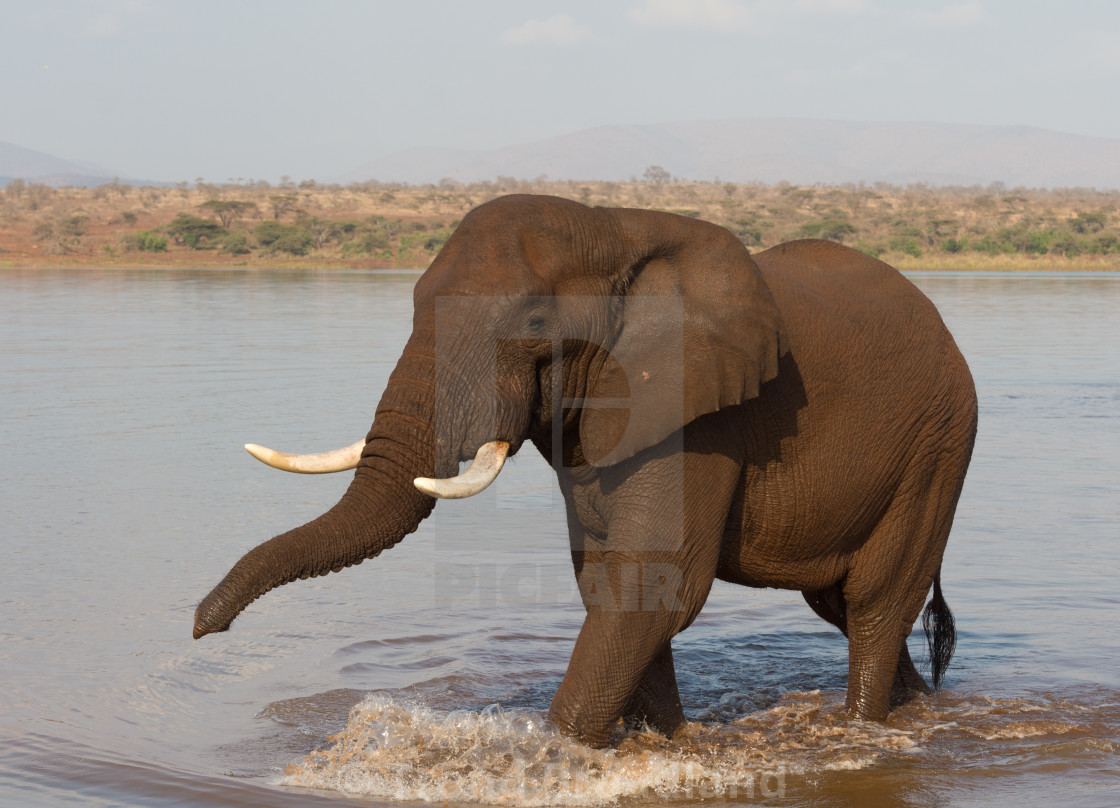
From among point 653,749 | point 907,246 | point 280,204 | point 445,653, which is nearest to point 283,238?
point 280,204

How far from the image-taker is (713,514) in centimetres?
422

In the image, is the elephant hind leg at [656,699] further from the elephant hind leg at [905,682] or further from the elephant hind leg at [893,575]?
the elephant hind leg at [905,682]

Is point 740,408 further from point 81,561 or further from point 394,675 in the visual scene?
point 81,561

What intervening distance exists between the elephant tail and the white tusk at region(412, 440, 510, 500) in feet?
8.34

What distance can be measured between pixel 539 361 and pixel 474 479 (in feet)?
1.48

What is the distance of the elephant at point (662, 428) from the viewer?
12.5 ft

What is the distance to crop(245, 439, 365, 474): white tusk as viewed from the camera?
377 cm

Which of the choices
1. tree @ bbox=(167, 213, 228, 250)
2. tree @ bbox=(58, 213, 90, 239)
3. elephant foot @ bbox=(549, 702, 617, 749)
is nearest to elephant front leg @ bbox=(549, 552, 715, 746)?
elephant foot @ bbox=(549, 702, 617, 749)

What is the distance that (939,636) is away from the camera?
5.67 m

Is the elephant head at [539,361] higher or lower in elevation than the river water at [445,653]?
higher

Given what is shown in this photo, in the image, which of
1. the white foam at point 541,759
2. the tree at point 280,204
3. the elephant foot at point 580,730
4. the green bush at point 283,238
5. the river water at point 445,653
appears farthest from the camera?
the tree at point 280,204
